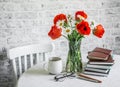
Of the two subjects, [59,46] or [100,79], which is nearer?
[100,79]

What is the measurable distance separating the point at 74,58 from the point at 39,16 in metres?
0.83

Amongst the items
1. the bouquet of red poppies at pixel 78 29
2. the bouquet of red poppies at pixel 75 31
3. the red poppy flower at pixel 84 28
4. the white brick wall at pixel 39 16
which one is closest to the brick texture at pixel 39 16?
the white brick wall at pixel 39 16

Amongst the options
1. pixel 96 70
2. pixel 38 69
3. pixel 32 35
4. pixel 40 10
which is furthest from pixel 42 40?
pixel 96 70

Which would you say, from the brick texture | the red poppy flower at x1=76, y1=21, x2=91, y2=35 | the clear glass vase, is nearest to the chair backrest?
the brick texture

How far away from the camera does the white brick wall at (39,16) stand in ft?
7.68

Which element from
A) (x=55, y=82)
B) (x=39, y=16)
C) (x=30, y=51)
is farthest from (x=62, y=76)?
(x=39, y=16)

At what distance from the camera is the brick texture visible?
234cm

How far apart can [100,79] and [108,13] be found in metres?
0.99

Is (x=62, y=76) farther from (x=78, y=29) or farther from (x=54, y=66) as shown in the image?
(x=78, y=29)

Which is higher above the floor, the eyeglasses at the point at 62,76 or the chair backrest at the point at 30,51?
the chair backrest at the point at 30,51

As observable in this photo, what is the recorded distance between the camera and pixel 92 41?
8.19 ft

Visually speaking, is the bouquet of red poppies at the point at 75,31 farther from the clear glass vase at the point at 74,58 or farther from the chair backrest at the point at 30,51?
the chair backrest at the point at 30,51

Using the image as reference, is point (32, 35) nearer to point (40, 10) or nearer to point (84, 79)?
point (40, 10)

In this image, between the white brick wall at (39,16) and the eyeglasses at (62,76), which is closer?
the eyeglasses at (62,76)
